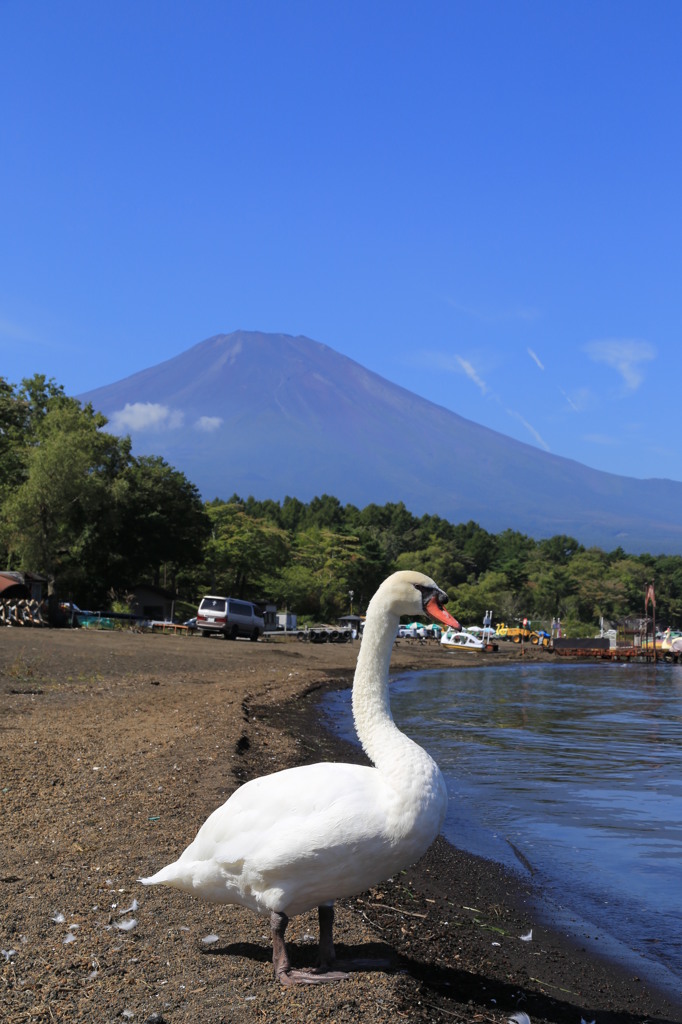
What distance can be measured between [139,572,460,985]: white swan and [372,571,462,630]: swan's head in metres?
0.20

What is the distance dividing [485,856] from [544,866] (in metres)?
0.55

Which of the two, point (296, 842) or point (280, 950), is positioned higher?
point (296, 842)

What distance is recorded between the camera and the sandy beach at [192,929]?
4785 millimetres

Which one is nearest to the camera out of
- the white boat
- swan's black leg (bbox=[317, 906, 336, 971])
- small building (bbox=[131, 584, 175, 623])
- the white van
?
swan's black leg (bbox=[317, 906, 336, 971])

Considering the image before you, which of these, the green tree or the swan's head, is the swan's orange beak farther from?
the green tree

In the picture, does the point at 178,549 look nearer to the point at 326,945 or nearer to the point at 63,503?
the point at 63,503

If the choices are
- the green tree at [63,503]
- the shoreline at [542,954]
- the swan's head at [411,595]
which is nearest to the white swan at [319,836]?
the swan's head at [411,595]

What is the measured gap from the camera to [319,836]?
4.93 meters

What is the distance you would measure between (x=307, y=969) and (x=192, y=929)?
88cm

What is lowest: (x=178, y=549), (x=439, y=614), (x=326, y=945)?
(x=326, y=945)

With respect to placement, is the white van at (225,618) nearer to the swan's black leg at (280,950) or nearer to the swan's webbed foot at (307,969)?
the swan's webbed foot at (307,969)

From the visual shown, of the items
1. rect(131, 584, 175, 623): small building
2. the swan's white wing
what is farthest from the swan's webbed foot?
rect(131, 584, 175, 623): small building

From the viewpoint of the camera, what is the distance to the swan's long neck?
531 cm

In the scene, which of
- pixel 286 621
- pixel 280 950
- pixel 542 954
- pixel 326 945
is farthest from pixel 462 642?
pixel 280 950
